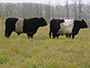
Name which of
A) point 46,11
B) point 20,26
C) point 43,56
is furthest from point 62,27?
point 46,11

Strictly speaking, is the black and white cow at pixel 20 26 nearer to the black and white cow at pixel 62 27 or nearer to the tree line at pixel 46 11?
the black and white cow at pixel 62 27

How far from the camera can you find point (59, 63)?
3393 millimetres

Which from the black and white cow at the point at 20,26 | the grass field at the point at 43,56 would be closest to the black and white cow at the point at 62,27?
the black and white cow at the point at 20,26

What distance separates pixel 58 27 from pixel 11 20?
3.58 meters

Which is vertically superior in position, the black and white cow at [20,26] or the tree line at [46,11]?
the black and white cow at [20,26]

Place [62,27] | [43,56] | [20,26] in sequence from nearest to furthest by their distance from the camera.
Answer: [43,56]
[20,26]
[62,27]

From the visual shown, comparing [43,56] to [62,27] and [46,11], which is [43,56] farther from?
[46,11]

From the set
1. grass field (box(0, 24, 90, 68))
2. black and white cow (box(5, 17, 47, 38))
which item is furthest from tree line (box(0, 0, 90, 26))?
grass field (box(0, 24, 90, 68))

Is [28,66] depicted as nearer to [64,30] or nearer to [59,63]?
[59,63]

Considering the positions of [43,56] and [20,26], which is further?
[20,26]

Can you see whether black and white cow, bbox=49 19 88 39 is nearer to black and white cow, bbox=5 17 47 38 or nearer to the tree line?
black and white cow, bbox=5 17 47 38

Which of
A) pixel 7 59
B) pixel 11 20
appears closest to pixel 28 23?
pixel 11 20

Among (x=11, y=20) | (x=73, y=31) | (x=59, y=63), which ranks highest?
(x=11, y=20)

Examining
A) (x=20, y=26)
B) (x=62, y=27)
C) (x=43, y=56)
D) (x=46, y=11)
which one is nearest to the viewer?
(x=43, y=56)
